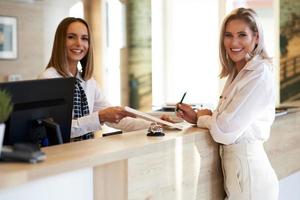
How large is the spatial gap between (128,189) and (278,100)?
2774mm

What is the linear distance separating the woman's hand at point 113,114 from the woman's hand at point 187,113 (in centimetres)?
26

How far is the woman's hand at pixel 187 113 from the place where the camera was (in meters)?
2.31

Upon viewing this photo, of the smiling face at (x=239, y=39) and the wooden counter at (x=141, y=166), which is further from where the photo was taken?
the smiling face at (x=239, y=39)

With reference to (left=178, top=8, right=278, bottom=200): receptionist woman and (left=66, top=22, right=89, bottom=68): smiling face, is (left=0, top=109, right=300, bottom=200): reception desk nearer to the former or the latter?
(left=178, top=8, right=278, bottom=200): receptionist woman

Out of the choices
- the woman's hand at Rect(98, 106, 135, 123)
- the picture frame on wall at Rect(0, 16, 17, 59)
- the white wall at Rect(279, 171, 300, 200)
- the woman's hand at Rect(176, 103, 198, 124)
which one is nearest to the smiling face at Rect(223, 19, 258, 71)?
the woman's hand at Rect(176, 103, 198, 124)

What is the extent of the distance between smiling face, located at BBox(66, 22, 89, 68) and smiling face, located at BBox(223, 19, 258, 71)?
835mm

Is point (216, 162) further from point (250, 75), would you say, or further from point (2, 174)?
point (2, 174)

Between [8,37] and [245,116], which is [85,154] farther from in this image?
[8,37]

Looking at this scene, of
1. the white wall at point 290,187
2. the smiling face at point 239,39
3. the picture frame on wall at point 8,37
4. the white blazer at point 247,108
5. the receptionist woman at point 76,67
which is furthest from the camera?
the picture frame on wall at point 8,37

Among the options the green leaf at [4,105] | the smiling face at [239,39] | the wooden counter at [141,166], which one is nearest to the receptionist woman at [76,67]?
the wooden counter at [141,166]

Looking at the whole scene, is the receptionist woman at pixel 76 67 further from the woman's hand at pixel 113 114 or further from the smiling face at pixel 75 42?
the woman's hand at pixel 113 114

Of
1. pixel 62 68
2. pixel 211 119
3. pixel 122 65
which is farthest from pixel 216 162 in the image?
pixel 122 65

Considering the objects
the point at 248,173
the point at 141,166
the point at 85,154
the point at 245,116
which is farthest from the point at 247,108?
the point at 85,154

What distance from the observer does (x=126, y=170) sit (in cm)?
172
